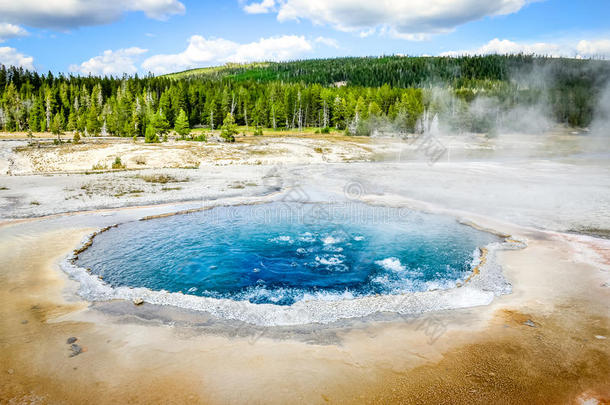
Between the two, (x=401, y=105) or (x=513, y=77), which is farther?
(x=513, y=77)

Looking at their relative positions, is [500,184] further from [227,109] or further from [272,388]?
[227,109]

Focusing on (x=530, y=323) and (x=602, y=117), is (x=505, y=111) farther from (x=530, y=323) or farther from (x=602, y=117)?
(x=530, y=323)

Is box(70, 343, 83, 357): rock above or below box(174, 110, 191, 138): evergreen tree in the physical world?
below

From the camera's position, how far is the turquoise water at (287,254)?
44.0 feet

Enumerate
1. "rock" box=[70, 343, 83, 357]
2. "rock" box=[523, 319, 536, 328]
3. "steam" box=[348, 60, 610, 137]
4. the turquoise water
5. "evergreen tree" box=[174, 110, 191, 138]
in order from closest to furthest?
"rock" box=[70, 343, 83, 357]
"rock" box=[523, 319, 536, 328]
the turquoise water
"evergreen tree" box=[174, 110, 191, 138]
"steam" box=[348, 60, 610, 137]

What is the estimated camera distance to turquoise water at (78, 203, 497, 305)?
13406 millimetres

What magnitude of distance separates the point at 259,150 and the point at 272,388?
4859cm

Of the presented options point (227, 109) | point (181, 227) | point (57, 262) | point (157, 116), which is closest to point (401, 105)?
point (227, 109)

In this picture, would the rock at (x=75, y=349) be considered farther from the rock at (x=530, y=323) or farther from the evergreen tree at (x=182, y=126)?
the evergreen tree at (x=182, y=126)

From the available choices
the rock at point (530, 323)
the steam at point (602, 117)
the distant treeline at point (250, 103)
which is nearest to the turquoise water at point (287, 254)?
the rock at point (530, 323)

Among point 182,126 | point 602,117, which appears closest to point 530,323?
point 182,126

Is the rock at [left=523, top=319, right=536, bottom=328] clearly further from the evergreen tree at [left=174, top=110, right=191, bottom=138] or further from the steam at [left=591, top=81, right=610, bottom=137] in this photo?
the steam at [left=591, top=81, right=610, bottom=137]

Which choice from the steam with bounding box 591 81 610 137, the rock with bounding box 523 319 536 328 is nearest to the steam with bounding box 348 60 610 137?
the steam with bounding box 591 81 610 137

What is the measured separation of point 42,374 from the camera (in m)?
7.87
